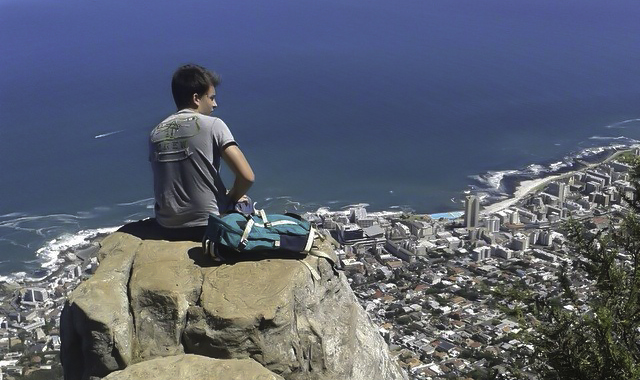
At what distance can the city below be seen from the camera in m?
14.6

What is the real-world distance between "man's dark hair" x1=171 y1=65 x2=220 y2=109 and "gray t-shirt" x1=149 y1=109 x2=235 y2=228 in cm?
10

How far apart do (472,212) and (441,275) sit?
4.42 m

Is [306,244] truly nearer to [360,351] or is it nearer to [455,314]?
[360,351]

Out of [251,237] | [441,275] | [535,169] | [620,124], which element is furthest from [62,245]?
[620,124]

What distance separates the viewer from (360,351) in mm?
3979

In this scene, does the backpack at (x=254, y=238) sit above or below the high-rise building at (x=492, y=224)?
above

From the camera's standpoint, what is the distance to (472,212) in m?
23.9

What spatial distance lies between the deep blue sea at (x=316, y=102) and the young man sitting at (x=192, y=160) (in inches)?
720

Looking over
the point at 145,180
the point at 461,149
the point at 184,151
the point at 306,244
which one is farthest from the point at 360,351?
the point at 461,149

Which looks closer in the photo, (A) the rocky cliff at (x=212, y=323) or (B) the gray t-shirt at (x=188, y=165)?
(A) the rocky cliff at (x=212, y=323)

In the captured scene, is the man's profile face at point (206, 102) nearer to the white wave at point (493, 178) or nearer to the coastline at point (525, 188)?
the coastline at point (525, 188)

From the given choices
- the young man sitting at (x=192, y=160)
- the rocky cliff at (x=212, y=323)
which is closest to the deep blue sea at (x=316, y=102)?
the young man sitting at (x=192, y=160)

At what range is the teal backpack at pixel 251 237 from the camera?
393cm

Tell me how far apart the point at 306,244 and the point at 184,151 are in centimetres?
91
